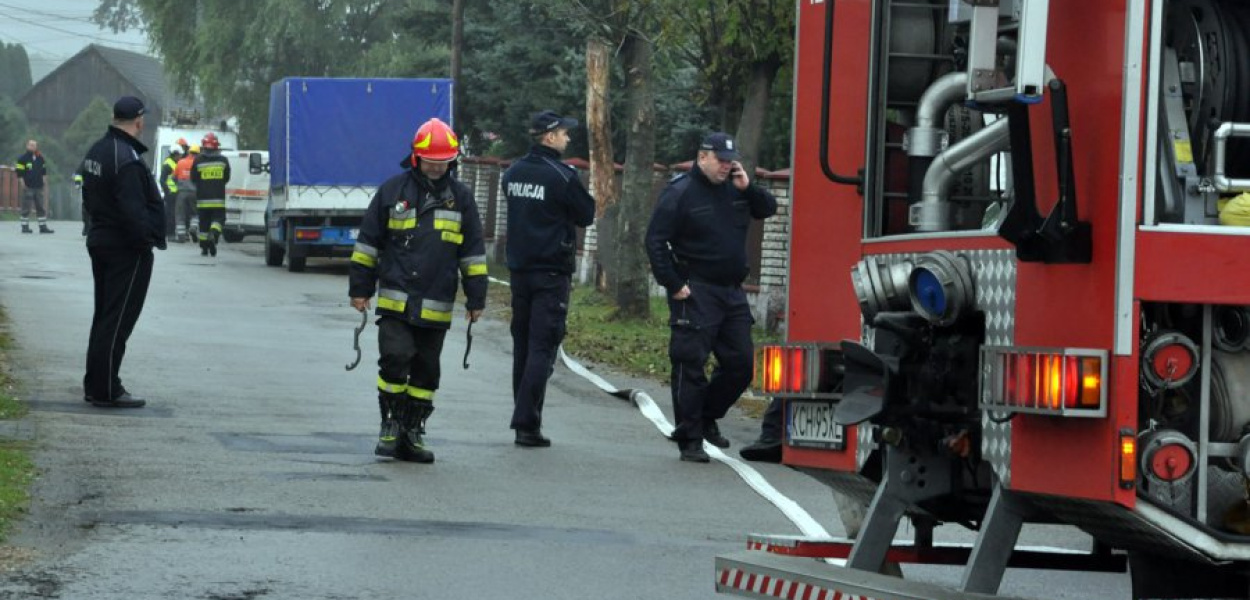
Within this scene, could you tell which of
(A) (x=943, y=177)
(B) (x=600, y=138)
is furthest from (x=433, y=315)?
(B) (x=600, y=138)

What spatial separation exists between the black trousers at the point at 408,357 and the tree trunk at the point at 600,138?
1394 cm

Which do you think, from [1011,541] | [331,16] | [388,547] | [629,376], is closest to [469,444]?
[388,547]

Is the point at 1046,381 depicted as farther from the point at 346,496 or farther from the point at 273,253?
the point at 273,253

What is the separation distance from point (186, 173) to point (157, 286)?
14.9m

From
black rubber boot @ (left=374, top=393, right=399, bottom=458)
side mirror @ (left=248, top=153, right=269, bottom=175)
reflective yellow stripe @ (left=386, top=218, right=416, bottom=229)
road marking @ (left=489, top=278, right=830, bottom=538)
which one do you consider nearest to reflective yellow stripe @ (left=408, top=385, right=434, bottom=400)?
black rubber boot @ (left=374, top=393, right=399, bottom=458)

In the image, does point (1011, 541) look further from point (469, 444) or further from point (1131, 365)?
point (469, 444)

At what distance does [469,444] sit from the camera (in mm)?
12773

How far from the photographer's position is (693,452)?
12297 millimetres

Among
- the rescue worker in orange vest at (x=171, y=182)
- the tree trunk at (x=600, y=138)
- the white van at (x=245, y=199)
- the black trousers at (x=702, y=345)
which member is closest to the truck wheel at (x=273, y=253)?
the tree trunk at (x=600, y=138)

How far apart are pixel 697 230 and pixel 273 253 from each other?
2155cm

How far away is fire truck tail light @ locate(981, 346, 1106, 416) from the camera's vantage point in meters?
5.65

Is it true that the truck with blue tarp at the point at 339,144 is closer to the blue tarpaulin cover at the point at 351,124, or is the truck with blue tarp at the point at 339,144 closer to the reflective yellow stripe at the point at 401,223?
the blue tarpaulin cover at the point at 351,124

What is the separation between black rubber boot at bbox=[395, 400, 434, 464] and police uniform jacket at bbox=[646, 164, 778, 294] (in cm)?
150

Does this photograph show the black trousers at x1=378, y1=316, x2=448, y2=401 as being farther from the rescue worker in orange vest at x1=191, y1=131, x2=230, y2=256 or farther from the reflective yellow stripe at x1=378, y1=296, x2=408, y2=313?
the rescue worker in orange vest at x1=191, y1=131, x2=230, y2=256
